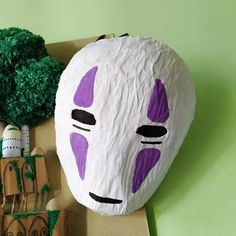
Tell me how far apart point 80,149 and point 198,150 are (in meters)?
0.29

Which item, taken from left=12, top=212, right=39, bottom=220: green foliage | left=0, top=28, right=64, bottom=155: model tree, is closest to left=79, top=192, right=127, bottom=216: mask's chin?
left=12, top=212, right=39, bottom=220: green foliage

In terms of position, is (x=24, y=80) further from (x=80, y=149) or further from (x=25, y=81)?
(x=80, y=149)

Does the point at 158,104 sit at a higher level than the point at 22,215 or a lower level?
higher

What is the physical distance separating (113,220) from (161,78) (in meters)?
0.34

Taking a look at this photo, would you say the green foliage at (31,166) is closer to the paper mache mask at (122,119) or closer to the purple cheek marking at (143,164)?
the paper mache mask at (122,119)

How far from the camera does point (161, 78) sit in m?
0.79

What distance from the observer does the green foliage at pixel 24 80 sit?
3.06 ft

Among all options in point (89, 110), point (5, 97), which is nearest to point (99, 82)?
point (89, 110)

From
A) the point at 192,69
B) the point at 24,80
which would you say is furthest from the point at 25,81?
the point at 192,69

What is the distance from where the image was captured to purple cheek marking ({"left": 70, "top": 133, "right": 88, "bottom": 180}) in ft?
2.59

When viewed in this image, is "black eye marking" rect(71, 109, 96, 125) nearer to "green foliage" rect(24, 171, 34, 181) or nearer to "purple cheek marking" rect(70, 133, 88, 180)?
"purple cheek marking" rect(70, 133, 88, 180)

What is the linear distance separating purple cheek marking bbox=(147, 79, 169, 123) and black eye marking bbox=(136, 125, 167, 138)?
0.02 metres

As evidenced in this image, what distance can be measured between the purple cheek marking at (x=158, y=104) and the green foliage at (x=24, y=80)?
0.91 ft

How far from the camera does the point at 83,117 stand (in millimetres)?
792
